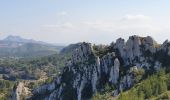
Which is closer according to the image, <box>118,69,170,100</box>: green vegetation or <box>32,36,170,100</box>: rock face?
<box>118,69,170,100</box>: green vegetation

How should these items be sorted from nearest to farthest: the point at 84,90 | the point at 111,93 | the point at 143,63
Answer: the point at 111,93
the point at 143,63
the point at 84,90

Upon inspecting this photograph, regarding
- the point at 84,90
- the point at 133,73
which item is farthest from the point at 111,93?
the point at 84,90

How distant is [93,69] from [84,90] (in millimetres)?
11309

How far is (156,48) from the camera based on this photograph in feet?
587

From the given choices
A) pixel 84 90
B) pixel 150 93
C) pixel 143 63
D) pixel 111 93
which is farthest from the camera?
pixel 84 90

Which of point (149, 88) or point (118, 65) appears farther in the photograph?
point (118, 65)

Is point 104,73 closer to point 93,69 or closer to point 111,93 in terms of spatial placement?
point 93,69

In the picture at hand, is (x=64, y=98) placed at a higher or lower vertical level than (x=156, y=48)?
lower

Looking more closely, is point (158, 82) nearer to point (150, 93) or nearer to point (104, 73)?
point (150, 93)

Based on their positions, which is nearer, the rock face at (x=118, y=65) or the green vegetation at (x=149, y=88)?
the green vegetation at (x=149, y=88)

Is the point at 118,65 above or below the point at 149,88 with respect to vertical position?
above

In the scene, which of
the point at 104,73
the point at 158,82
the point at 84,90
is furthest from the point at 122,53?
the point at 158,82

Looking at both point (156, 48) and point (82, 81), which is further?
point (82, 81)

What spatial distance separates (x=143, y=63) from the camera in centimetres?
17662
